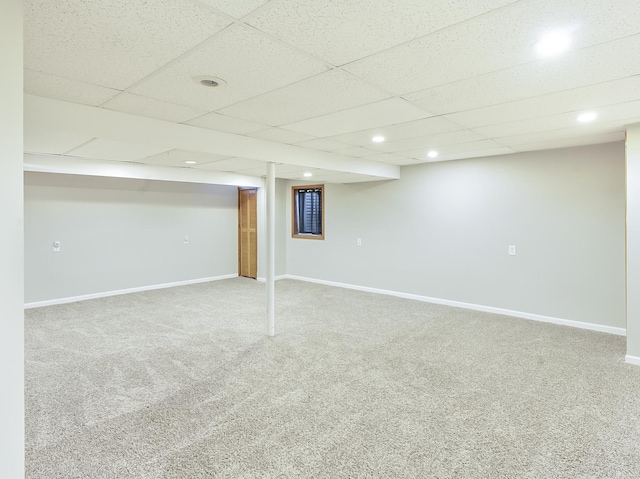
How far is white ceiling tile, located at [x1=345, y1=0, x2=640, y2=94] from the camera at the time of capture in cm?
147

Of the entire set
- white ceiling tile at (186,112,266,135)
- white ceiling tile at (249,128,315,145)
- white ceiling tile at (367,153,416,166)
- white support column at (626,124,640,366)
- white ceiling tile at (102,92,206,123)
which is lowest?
white support column at (626,124,640,366)

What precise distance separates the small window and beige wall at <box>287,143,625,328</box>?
0.53 m

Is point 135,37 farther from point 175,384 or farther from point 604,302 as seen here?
point 604,302

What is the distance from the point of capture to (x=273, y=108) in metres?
2.80

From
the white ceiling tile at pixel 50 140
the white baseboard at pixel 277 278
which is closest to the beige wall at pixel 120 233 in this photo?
the white baseboard at pixel 277 278

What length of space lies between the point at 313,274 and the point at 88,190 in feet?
13.9

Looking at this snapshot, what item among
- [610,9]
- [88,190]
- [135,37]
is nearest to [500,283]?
[610,9]

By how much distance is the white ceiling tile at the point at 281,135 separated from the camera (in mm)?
3574

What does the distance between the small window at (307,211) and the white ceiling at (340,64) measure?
12.9 ft

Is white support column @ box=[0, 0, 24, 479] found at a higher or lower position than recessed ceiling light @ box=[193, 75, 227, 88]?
lower

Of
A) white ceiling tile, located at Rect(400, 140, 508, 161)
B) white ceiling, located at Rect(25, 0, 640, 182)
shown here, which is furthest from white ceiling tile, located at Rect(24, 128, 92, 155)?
white ceiling tile, located at Rect(400, 140, 508, 161)

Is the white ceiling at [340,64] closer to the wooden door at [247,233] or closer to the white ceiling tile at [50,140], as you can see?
the white ceiling tile at [50,140]

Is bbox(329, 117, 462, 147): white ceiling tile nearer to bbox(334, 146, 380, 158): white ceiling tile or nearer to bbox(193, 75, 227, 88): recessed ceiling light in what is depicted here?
bbox(334, 146, 380, 158): white ceiling tile

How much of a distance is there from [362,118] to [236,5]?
178 centimetres
